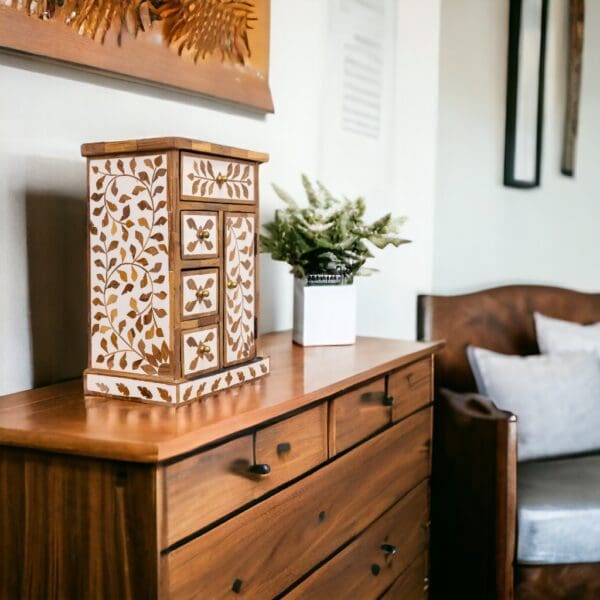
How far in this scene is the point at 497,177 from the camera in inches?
128

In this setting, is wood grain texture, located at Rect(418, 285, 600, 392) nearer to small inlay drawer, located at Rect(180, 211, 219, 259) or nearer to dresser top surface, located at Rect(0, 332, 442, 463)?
dresser top surface, located at Rect(0, 332, 442, 463)

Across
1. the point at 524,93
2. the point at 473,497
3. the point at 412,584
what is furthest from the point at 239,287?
the point at 524,93

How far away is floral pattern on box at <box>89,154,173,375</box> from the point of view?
4.13ft

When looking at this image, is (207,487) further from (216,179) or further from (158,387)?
(216,179)

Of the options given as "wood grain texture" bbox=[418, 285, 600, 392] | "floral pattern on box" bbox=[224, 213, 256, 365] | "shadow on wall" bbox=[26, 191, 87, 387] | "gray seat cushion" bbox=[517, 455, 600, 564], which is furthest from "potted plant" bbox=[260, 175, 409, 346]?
"wood grain texture" bbox=[418, 285, 600, 392]

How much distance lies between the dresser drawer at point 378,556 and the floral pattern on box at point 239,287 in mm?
467

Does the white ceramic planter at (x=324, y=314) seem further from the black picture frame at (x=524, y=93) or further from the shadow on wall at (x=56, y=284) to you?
the black picture frame at (x=524, y=93)

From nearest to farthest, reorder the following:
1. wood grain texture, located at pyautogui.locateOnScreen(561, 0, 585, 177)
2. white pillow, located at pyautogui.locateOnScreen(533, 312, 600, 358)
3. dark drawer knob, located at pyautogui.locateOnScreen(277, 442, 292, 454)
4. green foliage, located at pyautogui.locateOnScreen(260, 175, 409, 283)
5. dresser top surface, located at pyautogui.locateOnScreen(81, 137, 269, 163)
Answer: dresser top surface, located at pyautogui.locateOnScreen(81, 137, 269, 163) < dark drawer knob, located at pyautogui.locateOnScreen(277, 442, 292, 454) < green foliage, located at pyautogui.locateOnScreen(260, 175, 409, 283) < white pillow, located at pyautogui.locateOnScreen(533, 312, 600, 358) < wood grain texture, located at pyautogui.locateOnScreen(561, 0, 585, 177)

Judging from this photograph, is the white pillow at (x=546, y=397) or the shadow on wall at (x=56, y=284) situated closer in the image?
the shadow on wall at (x=56, y=284)

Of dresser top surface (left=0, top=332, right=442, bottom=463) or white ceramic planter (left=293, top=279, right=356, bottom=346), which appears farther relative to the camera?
white ceramic planter (left=293, top=279, right=356, bottom=346)

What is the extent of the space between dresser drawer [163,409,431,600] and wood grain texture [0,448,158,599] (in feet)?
0.20

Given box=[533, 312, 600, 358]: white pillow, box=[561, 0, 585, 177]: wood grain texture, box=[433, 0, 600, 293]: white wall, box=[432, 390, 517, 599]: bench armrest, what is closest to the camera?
box=[432, 390, 517, 599]: bench armrest

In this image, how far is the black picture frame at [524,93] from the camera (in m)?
3.20

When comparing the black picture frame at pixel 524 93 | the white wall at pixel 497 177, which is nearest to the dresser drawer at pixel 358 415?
the white wall at pixel 497 177
